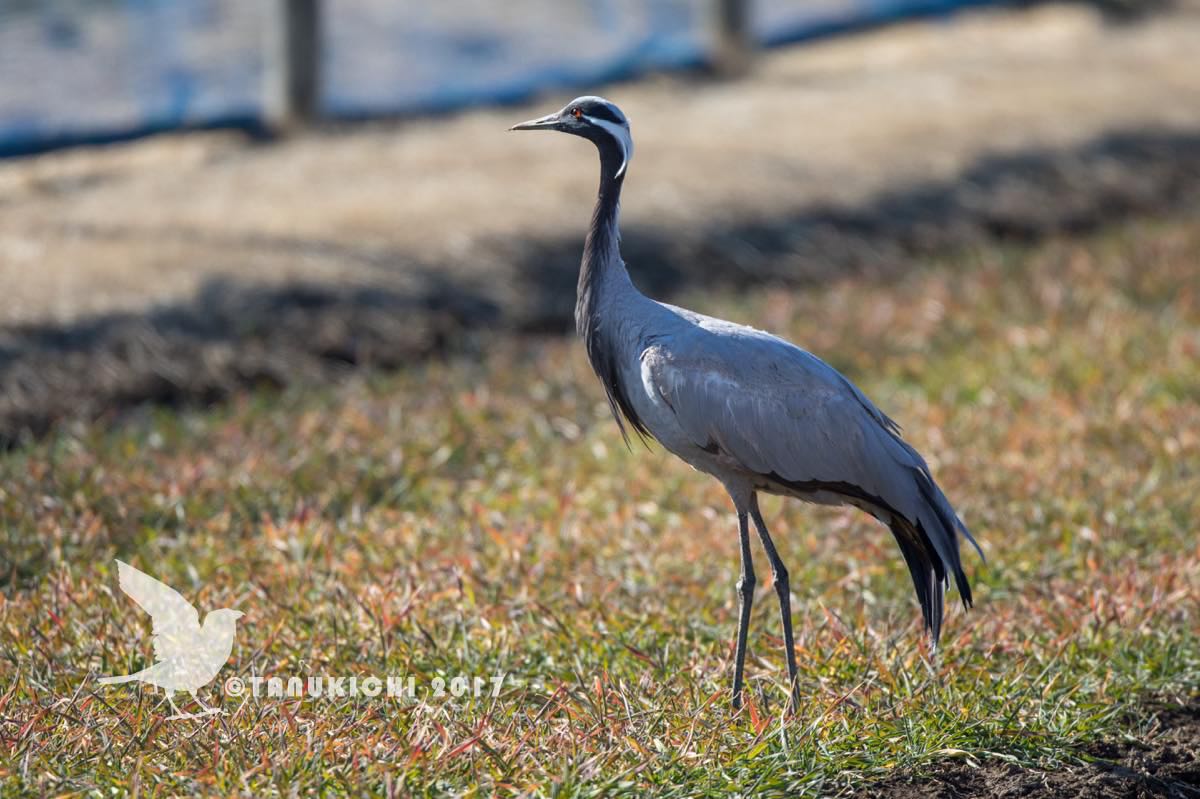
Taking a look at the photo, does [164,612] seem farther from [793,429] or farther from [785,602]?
[793,429]

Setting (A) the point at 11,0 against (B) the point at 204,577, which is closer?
(B) the point at 204,577

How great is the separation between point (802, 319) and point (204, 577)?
418cm

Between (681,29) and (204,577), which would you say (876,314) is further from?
(681,29)

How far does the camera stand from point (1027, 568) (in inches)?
203

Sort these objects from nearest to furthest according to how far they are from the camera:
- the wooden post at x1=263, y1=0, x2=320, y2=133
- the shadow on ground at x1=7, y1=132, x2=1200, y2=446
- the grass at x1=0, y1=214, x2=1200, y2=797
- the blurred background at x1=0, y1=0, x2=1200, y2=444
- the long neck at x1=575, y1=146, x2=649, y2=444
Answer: the grass at x1=0, y1=214, x2=1200, y2=797 < the long neck at x1=575, y1=146, x2=649, y2=444 < the shadow on ground at x1=7, y1=132, x2=1200, y2=446 < the blurred background at x1=0, y1=0, x2=1200, y2=444 < the wooden post at x1=263, y1=0, x2=320, y2=133

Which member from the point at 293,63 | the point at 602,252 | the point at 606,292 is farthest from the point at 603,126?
the point at 293,63

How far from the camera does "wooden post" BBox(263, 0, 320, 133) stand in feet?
38.1

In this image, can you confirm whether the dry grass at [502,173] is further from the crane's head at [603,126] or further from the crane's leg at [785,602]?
the crane's leg at [785,602]

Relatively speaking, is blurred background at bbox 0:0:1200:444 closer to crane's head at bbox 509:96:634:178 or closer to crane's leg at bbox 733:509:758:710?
crane's head at bbox 509:96:634:178

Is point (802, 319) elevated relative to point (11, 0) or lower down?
lower down

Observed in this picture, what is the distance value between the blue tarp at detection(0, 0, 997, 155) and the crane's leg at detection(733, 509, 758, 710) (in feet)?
26.8

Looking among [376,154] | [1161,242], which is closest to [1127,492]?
[1161,242]

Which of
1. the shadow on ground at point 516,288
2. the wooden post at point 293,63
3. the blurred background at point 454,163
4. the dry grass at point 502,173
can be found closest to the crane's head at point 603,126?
the shadow on ground at point 516,288

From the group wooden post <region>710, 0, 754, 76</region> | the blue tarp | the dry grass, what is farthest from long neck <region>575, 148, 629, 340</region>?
wooden post <region>710, 0, 754, 76</region>
